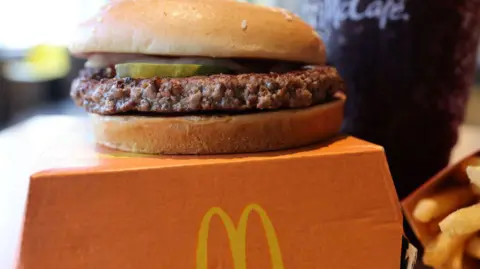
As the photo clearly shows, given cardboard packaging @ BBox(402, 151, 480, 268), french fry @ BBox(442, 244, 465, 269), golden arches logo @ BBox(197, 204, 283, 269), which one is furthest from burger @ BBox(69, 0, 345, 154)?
french fry @ BBox(442, 244, 465, 269)

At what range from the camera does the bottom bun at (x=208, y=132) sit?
1.03m

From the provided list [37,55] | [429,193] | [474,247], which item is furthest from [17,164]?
[37,55]

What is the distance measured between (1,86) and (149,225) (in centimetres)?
416

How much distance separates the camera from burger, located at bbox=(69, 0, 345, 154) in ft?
3.28

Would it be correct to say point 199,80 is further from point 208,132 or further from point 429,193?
point 429,193

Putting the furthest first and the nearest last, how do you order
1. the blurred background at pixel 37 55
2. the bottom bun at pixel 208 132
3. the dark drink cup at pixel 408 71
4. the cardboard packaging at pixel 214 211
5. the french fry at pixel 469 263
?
the blurred background at pixel 37 55 < the dark drink cup at pixel 408 71 < the french fry at pixel 469 263 < the bottom bun at pixel 208 132 < the cardboard packaging at pixel 214 211

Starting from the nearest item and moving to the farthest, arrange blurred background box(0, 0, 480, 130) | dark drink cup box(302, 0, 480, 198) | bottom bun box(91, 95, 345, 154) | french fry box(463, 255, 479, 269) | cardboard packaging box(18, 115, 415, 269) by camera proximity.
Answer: cardboard packaging box(18, 115, 415, 269) → bottom bun box(91, 95, 345, 154) → french fry box(463, 255, 479, 269) → dark drink cup box(302, 0, 480, 198) → blurred background box(0, 0, 480, 130)

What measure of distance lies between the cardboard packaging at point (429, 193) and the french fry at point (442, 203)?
0.02 metres

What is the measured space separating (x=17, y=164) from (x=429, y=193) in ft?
4.18

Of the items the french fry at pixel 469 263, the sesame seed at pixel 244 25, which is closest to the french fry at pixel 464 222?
the french fry at pixel 469 263

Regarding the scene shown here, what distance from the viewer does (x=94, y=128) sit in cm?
115

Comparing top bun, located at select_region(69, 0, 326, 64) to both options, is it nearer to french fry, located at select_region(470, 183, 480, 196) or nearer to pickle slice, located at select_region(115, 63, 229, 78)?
pickle slice, located at select_region(115, 63, 229, 78)

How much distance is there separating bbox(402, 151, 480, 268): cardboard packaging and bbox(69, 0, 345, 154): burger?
0.29m

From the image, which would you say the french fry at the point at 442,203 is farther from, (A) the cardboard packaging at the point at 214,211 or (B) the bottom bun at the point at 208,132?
(B) the bottom bun at the point at 208,132
